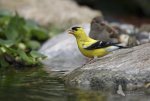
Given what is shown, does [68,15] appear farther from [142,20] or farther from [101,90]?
[101,90]

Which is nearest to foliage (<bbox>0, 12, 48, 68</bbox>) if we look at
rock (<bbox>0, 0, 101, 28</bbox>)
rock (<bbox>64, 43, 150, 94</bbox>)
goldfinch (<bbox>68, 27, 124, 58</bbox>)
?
goldfinch (<bbox>68, 27, 124, 58</bbox>)

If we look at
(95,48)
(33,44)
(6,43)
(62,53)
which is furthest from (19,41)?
(95,48)

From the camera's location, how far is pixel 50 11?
18.5 m

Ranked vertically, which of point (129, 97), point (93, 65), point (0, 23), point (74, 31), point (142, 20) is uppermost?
point (142, 20)

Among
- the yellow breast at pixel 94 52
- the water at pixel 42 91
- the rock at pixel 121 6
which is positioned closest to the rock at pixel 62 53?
the yellow breast at pixel 94 52

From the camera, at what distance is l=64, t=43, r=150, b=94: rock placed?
8.70 metres

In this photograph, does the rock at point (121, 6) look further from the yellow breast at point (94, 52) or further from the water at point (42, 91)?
the water at point (42, 91)

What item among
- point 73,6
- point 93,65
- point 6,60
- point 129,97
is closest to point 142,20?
point 73,6

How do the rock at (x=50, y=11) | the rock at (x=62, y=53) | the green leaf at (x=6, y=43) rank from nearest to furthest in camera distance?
1. the green leaf at (x=6, y=43)
2. the rock at (x=62, y=53)
3. the rock at (x=50, y=11)

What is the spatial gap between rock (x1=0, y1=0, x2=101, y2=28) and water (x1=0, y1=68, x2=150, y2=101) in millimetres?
7380

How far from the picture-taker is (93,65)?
9.53 meters

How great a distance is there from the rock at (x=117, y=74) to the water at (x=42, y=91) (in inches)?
11.9

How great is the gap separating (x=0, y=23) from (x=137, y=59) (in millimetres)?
5689

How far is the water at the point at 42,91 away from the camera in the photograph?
8.00m
